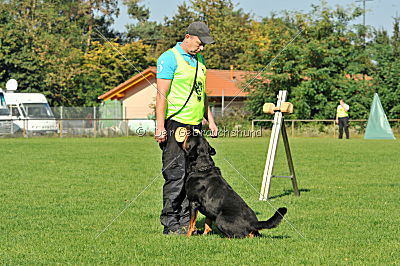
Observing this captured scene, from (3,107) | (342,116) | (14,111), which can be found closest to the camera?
(342,116)

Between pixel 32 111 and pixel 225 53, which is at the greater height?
pixel 225 53

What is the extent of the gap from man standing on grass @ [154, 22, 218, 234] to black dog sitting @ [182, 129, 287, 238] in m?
0.23

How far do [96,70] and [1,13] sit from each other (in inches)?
348

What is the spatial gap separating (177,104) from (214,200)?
1159mm

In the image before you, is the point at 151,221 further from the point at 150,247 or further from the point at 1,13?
the point at 1,13

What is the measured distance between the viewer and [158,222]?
23.9 ft

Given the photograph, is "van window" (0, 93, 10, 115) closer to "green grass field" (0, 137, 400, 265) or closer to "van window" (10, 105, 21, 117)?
"van window" (10, 105, 21, 117)

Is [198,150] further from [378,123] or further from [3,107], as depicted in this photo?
[3,107]

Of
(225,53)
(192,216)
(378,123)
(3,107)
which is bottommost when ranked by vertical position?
(192,216)

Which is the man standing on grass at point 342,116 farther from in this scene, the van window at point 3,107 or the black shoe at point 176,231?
the black shoe at point 176,231

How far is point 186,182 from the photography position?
622 centimetres

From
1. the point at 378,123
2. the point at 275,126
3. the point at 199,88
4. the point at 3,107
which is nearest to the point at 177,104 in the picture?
the point at 199,88

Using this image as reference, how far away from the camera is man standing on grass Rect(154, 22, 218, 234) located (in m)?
6.28

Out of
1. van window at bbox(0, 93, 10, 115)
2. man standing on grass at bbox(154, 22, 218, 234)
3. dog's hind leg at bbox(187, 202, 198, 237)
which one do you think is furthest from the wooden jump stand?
van window at bbox(0, 93, 10, 115)
